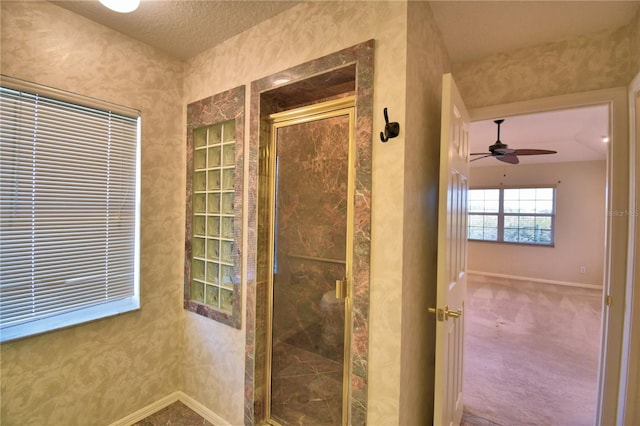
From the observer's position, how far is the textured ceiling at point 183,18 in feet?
4.91

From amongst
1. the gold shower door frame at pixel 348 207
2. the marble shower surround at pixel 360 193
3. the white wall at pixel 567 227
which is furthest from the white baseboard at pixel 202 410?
the white wall at pixel 567 227

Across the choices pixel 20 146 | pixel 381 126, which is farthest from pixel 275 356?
pixel 20 146

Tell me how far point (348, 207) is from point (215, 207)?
1.01 metres

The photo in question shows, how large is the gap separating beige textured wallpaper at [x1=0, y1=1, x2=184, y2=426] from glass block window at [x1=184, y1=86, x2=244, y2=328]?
0.14 meters

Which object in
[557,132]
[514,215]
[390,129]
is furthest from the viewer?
[514,215]

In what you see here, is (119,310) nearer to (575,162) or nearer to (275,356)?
(275,356)

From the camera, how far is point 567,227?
5551 mm

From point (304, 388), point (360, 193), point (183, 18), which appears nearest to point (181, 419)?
point (304, 388)

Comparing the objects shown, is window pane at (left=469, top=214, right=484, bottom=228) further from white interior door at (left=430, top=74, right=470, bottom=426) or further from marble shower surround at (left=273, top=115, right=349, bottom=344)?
marble shower surround at (left=273, top=115, right=349, bottom=344)

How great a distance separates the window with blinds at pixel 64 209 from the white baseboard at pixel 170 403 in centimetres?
75

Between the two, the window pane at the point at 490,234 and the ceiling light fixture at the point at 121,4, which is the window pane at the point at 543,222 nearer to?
the window pane at the point at 490,234

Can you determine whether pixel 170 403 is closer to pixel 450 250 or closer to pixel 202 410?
pixel 202 410

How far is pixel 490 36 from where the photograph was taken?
5.29ft

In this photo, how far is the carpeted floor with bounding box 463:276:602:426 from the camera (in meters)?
2.06
